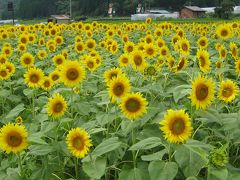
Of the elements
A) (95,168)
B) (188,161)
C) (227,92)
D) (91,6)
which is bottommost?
(91,6)

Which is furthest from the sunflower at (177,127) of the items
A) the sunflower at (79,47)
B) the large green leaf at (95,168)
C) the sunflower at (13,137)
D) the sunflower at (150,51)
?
the sunflower at (79,47)

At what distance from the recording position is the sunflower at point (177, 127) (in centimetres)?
219

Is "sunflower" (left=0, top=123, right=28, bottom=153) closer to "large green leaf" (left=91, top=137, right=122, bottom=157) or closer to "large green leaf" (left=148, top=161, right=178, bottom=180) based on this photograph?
"large green leaf" (left=91, top=137, right=122, bottom=157)

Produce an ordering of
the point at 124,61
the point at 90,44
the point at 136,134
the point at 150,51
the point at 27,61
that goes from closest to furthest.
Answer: the point at 136,134 < the point at 124,61 < the point at 150,51 < the point at 27,61 < the point at 90,44

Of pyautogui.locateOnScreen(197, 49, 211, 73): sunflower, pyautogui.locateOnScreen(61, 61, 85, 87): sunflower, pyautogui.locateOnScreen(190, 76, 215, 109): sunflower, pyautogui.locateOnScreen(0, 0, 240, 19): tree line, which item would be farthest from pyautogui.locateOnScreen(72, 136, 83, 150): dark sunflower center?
pyautogui.locateOnScreen(0, 0, 240, 19): tree line

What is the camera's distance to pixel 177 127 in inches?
86.8

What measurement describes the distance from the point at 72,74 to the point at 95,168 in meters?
0.94

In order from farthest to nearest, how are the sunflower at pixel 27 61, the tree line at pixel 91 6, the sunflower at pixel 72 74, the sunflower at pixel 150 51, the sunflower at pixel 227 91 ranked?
the tree line at pixel 91 6 < the sunflower at pixel 27 61 < the sunflower at pixel 150 51 < the sunflower at pixel 72 74 < the sunflower at pixel 227 91

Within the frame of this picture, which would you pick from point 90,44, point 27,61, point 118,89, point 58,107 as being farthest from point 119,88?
point 90,44

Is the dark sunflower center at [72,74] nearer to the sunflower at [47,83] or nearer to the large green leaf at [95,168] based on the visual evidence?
the sunflower at [47,83]

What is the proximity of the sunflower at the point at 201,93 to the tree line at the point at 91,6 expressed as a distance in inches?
2336

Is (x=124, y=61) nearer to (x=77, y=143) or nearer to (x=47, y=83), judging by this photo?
(x=47, y=83)

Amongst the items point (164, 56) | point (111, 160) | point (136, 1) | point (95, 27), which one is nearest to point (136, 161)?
point (111, 160)

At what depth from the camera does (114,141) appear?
8.02 feet
